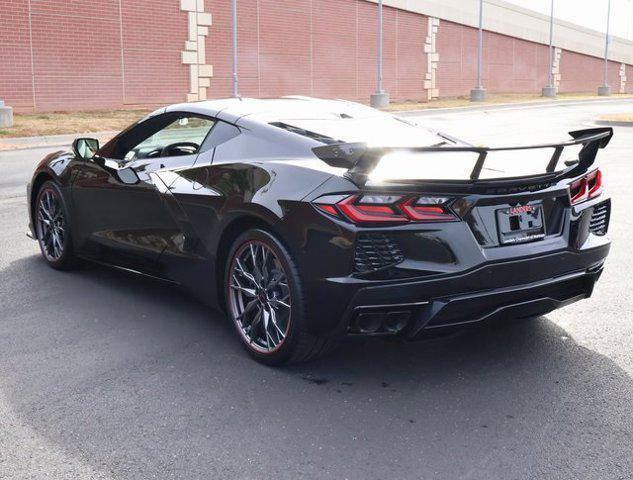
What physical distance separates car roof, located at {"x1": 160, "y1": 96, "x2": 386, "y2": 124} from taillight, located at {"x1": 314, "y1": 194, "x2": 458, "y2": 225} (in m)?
1.20

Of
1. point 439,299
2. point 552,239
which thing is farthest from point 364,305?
point 552,239

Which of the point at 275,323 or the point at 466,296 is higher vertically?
the point at 466,296

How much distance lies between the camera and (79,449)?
11.8ft

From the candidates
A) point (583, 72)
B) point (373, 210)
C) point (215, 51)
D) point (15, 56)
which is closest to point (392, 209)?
point (373, 210)

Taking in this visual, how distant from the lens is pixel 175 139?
5.68m

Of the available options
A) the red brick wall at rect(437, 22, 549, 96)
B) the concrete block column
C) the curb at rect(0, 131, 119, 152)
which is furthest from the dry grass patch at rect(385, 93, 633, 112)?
the curb at rect(0, 131, 119, 152)

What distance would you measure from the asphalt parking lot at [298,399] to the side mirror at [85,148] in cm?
104

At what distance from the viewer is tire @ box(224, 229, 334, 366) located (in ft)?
14.1

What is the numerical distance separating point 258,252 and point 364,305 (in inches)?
32.1

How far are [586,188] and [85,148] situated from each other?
11.9 ft

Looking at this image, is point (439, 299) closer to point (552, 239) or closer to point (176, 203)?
point (552, 239)

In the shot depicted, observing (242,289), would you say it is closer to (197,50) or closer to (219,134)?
(219,134)

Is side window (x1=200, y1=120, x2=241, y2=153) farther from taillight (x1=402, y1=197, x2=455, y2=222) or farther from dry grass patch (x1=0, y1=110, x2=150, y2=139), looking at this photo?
dry grass patch (x1=0, y1=110, x2=150, y2=139)

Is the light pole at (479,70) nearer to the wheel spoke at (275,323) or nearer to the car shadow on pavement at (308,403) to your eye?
the car shadow on pavement at (308,403)
